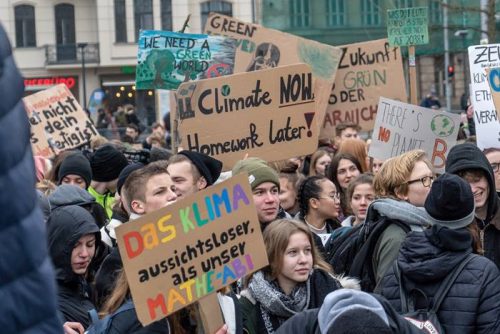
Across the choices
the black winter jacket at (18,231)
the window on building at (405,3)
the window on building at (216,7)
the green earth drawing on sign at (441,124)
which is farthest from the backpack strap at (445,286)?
the window on building at (216,7)

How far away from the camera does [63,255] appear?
5105 millimetres

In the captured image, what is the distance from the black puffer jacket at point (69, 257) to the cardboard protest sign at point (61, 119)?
302 inches

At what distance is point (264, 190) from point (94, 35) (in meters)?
45.7

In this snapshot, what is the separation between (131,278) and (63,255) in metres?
1.26

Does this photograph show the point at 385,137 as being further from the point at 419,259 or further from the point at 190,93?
the point at 419,259

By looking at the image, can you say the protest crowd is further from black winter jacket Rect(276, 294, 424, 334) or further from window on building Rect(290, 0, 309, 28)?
window on building Rect(290, 0, 309, 28)

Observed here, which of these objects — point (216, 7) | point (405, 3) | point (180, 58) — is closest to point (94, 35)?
point (216, 7)

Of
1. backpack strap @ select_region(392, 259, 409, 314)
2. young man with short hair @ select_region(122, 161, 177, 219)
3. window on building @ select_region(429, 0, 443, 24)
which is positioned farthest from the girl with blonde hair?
window on building @ select_region(429, 0, 443, 24)

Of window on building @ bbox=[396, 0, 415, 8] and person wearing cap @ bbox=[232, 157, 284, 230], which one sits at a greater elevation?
window on building @ bbox=[396, 0, 415, 8]

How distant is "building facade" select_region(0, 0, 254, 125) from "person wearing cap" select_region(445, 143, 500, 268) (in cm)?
4336

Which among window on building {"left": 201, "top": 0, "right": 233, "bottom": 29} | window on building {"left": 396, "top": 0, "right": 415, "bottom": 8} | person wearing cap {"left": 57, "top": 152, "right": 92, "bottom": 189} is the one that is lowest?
person wearing cap {"left": 57, "top": 152, "right": 92, "bottom": 189}

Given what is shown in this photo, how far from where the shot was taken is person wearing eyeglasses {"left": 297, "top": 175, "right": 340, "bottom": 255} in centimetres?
686

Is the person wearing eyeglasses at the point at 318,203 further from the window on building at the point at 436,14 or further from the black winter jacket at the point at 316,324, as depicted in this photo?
the window on building at the point at 436,14

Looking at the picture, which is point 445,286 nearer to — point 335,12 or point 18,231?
point 18,231
